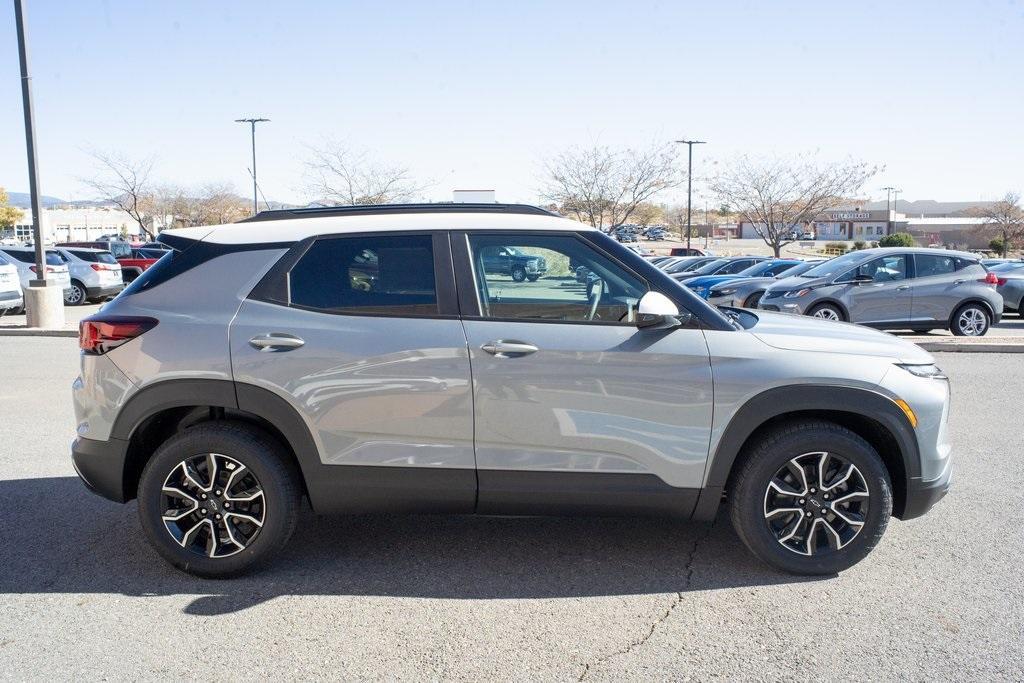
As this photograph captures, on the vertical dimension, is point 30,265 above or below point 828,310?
above

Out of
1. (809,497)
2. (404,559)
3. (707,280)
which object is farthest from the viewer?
(707,280)

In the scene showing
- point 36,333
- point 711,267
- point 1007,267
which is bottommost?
point 36,333

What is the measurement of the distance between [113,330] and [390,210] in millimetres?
1460

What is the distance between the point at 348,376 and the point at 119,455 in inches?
47.8

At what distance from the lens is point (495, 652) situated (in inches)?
132

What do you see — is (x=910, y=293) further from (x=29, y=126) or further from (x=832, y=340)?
(x=29, y=126)

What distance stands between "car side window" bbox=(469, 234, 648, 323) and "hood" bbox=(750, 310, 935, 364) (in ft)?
2.27

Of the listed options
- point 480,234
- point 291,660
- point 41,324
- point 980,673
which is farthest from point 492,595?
point 41,324

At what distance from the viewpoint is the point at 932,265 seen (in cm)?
1411

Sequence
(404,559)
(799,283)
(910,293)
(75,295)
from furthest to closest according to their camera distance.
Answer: (75,295), (799,283), (910,293), (404,559)

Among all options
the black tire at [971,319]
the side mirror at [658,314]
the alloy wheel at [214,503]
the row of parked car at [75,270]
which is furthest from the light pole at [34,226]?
the black tire at [971,319]

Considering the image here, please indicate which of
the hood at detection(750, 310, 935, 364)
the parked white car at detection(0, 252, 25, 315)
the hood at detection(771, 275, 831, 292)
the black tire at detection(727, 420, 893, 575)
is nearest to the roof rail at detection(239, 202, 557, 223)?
the hood at detection(750, 310, 935, 364)

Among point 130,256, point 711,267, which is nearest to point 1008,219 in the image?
point 711,267

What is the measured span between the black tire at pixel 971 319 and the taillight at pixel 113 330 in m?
13.4
